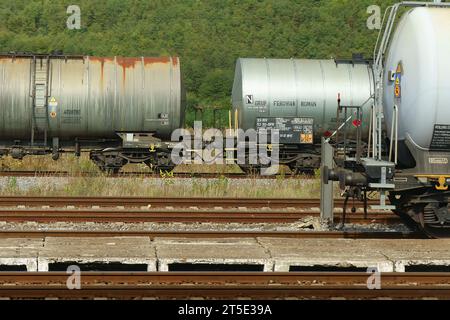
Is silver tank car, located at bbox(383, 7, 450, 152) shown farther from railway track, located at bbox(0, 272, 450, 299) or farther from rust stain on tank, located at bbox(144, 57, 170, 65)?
rust stain on tank, located at bbox(144, 57, 170, 65)

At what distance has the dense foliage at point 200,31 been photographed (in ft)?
145

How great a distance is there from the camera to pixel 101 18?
174 feet

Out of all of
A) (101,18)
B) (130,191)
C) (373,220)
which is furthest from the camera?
(101,18)

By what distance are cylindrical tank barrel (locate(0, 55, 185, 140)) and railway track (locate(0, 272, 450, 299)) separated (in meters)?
12.5

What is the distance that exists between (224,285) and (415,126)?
427cm

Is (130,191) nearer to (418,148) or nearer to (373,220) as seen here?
(373,220)

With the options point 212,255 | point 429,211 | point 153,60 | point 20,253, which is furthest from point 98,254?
point 153,60

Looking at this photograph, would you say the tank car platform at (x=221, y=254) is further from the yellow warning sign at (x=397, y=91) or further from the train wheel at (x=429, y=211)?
the yellow warning sign at (x=397, y=91)

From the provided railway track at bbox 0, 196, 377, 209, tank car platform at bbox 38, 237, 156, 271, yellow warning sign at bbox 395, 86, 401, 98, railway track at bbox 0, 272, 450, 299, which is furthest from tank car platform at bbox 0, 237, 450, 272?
railway track at bbox 0, 196, 377, 209

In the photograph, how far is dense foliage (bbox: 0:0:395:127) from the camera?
145 ft

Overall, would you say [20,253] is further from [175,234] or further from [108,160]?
[108,160]

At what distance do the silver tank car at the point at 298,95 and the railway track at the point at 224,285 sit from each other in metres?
12.3
